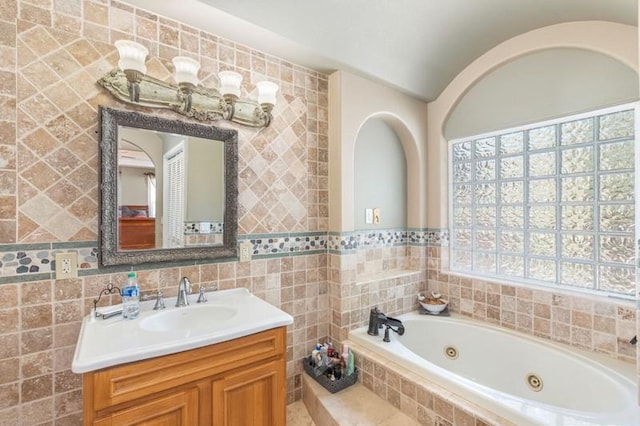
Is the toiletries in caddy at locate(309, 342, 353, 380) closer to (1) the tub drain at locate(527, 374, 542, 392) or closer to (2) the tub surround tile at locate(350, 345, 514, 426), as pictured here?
(2) the tub surround tile at locate(350, 345, 514, 426)

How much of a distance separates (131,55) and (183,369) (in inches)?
56.1

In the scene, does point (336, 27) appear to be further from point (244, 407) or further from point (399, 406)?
point (399, 406)

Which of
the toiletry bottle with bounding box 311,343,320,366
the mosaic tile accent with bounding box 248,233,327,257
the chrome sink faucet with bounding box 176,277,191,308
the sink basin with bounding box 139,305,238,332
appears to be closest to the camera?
the sink basin with bounding box 139,305,238,332

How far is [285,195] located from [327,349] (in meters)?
1.13

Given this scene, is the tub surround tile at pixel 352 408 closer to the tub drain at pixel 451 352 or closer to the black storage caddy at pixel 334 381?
the black storage caddy at pixel 334 381

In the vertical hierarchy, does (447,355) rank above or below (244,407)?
below

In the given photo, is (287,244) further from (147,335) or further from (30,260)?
(30,260)

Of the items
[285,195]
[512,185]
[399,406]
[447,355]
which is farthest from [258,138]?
[447,355]

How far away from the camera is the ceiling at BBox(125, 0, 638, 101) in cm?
164

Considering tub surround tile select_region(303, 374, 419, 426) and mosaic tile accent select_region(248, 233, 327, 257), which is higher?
mosaic tile accent select_region(248, 233, 327, 257)

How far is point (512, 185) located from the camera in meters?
2.38

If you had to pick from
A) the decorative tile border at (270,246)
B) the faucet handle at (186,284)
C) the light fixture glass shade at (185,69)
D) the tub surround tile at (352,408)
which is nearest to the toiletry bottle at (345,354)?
the tub surround tile at (352,408)

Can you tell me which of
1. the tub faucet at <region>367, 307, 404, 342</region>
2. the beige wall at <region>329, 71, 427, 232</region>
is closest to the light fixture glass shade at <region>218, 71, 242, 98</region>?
the beige wall at <region>329, 71, 427, 232</region>

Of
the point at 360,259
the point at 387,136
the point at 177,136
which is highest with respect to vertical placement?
the point at 387,136
